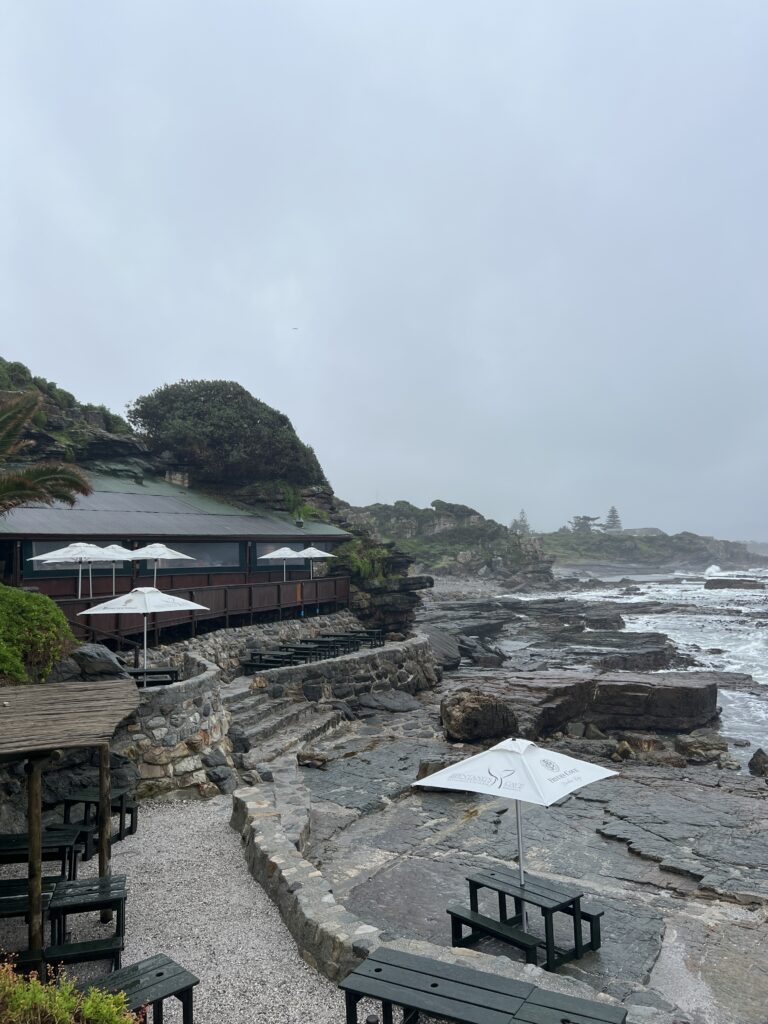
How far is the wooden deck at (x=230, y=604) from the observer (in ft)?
52.2

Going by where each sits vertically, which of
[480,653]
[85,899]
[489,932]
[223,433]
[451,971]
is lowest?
[480,653]

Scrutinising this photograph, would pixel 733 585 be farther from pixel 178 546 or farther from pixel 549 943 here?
pixel 549 943

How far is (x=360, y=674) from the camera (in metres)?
19.5

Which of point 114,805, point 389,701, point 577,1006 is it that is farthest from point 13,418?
point 389,701

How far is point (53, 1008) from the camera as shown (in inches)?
139

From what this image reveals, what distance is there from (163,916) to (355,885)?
2549 millimetres

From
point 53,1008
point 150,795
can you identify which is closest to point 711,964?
point 53,1008

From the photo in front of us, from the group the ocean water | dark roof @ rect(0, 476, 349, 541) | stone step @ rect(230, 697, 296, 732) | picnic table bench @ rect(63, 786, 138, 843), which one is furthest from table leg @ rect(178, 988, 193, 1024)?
the ocean water

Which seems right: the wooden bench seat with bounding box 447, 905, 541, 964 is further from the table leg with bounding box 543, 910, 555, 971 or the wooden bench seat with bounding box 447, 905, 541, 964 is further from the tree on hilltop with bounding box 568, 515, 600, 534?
the tree on hilltop with bounding box 568, 515, 600, 534

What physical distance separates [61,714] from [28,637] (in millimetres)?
4066

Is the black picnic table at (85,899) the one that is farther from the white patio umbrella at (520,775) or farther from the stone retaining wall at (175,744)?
the stone retaining wall at (175,744)

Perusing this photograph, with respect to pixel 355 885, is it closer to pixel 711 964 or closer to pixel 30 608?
pixel 711 964

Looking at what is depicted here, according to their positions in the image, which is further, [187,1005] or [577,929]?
[577,929]

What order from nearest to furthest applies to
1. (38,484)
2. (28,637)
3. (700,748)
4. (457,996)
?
(457,996) < (28,637) < (38,484) < (700,748)
